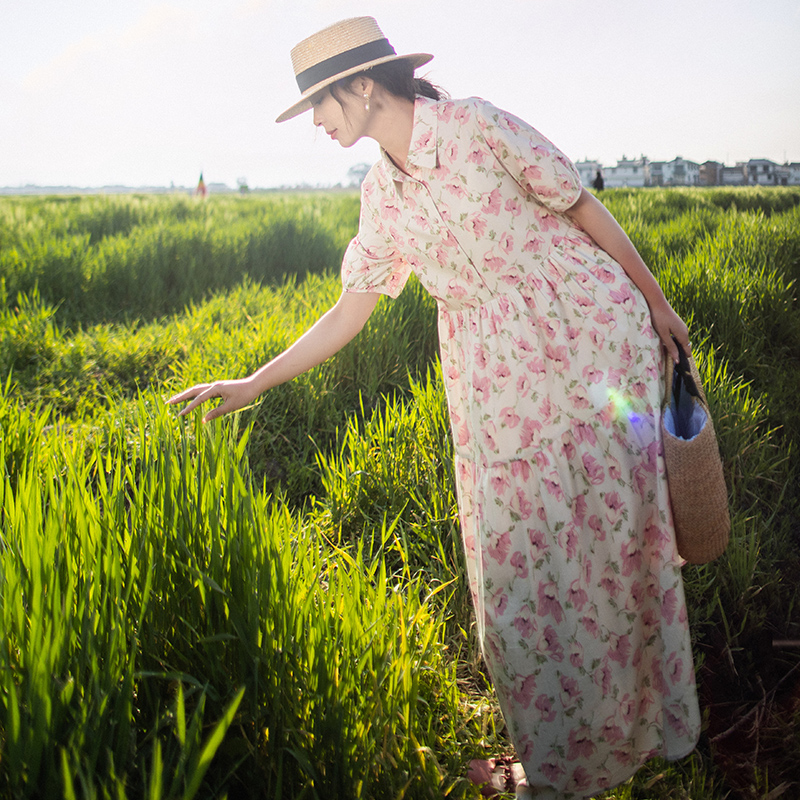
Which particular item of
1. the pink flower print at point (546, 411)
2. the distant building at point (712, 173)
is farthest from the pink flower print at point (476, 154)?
the distant building at point (712, 173)

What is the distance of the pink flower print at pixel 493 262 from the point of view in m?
1.25

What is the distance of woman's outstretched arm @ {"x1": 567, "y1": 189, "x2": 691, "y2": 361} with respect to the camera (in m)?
1.27

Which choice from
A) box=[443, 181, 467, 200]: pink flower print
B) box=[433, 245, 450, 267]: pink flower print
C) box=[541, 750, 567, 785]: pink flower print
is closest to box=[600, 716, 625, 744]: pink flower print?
box=[541, 750, 567, 785]: pink flower print

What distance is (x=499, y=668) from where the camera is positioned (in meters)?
1.28


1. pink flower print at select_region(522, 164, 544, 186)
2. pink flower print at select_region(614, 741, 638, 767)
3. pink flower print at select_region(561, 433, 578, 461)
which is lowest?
pink flower print at select_region(614, 741, 638, 767)

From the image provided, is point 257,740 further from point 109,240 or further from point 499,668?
point 109,240

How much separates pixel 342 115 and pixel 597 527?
994 mm

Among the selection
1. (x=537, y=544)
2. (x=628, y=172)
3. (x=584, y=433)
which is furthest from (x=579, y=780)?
(x=628, y=172)

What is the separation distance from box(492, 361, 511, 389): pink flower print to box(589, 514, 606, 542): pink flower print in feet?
1.07

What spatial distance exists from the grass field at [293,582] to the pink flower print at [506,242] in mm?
689

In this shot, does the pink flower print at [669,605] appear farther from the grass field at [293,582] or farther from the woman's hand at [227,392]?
the woman's hand at [227,392]

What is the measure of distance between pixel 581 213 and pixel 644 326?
27 cm

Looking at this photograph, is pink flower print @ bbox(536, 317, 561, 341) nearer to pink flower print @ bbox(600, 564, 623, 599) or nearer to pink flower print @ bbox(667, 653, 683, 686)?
pink flower print @ bbox(600, 564, 623, 599)

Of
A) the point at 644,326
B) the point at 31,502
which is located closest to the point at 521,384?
the point at 644,326
